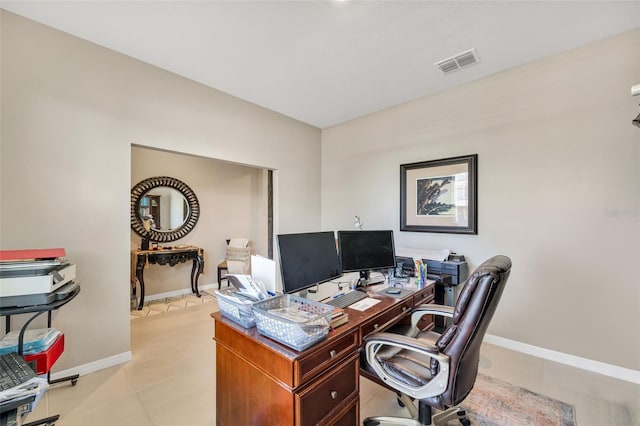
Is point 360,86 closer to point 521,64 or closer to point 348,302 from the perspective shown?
point 521,64

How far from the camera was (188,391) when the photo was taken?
2.06 m

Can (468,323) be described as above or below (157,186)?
below

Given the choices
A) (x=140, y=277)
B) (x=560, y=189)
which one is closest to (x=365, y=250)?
(x=560, y=189)

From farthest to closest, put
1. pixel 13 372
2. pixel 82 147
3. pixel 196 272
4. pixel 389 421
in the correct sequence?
pixel 196 272, pixel 82 147, pixel 389 421, pixel 13 372

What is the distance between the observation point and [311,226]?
4.46 meters

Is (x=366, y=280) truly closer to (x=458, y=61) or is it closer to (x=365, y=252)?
(x=365, y=252)

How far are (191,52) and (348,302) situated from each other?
2.67m

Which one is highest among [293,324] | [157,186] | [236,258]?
[157,186]

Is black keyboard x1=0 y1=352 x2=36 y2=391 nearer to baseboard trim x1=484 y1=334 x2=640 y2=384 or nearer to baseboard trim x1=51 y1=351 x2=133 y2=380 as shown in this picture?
baseboard trim x1=51 y1=351 x2=133 y2=380

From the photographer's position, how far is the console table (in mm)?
3787

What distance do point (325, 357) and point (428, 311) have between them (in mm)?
933

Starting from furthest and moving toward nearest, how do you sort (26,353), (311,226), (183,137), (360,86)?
(311,226)
(360,86)
(183,137)
(26,353)

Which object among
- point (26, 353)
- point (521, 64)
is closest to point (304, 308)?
point (26, 353)

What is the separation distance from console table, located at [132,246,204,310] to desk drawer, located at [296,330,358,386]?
362 centimetres
